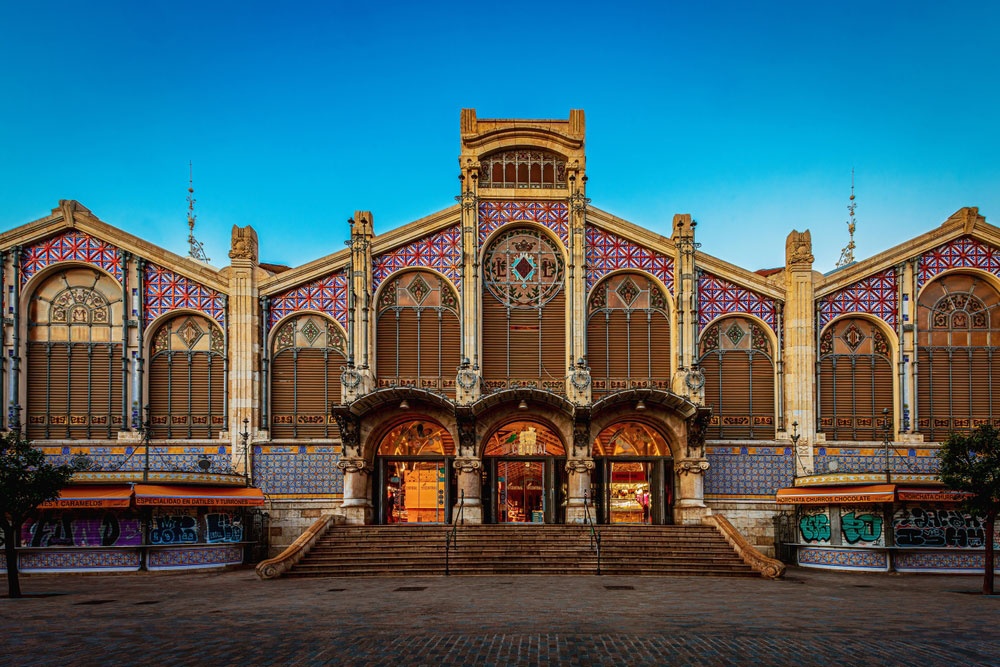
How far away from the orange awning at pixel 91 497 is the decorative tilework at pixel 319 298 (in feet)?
27.5

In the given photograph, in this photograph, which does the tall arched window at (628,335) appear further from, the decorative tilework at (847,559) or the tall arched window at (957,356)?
the tall arched window at (957,356)

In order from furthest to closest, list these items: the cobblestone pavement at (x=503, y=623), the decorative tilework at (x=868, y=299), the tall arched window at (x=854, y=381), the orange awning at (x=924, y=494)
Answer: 1. the decorative tilework at (x=868, y=299)
2. the tall arched window at (x=854, y=381)
3. the orange awning at (x=924, y=494)
4. the cobblestone pavement at (x=503, y=623)

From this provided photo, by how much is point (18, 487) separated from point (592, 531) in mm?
16619

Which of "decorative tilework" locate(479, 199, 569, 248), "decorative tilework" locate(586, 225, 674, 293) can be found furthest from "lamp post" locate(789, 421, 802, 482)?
"decorative tilework" locate(479, 199, 569, 248)

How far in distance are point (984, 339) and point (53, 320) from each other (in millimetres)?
34815

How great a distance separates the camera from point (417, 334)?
3198 cm

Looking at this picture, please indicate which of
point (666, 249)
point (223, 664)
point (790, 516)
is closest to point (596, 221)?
point (666, 249)

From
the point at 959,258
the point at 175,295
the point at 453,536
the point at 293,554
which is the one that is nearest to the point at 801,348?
the point at 959,258

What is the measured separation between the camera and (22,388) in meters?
30.5

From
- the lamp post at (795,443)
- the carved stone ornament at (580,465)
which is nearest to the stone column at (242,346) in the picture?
the carved stone ornament at (580,465)

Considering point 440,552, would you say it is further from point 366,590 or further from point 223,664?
point 223,664

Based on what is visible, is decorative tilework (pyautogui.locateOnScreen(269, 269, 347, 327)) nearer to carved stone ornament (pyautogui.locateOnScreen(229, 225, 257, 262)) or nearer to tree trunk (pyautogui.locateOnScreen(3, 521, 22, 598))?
carved stone ornament (pyautogui.locateOnScreen(229, 225, 257, 262))

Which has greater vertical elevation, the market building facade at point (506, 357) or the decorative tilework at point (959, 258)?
the decorative tilework at point (959, 258)

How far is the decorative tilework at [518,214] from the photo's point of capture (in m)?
32.5
